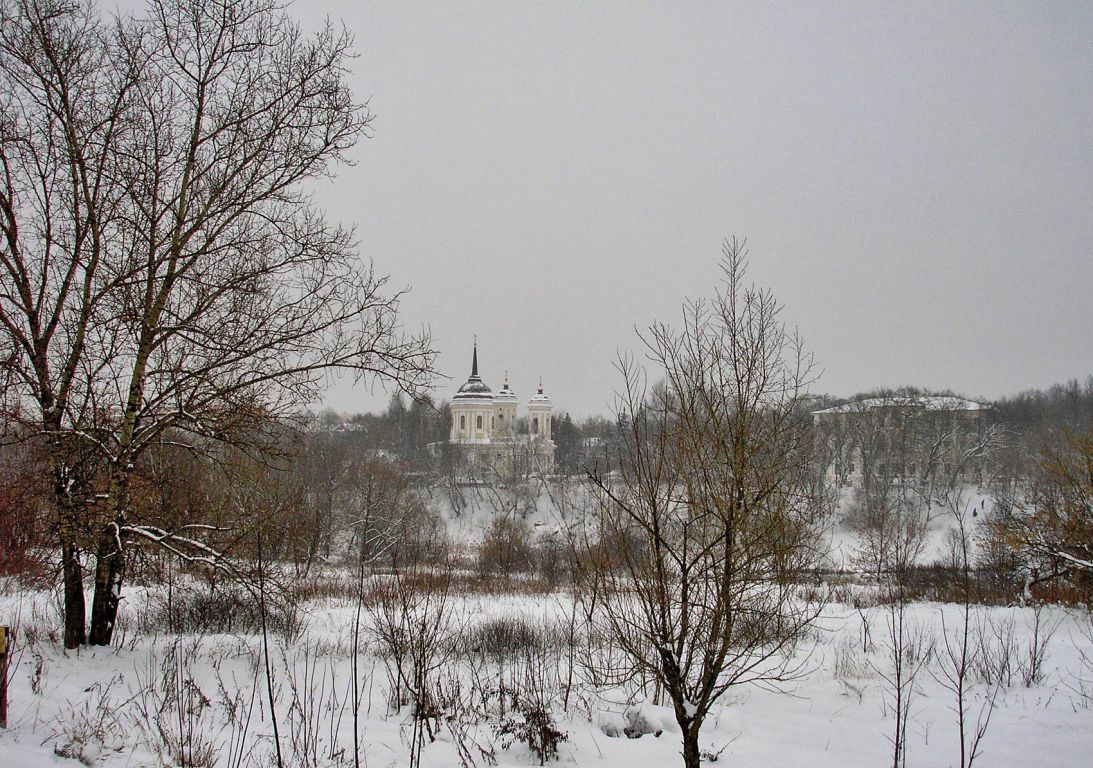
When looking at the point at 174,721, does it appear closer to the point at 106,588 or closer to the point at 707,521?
the point at 106,588

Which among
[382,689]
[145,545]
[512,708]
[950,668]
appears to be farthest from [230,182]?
[950,668]

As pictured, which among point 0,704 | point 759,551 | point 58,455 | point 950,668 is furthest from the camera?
point 950,668

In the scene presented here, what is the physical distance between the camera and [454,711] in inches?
275

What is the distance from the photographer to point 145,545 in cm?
750

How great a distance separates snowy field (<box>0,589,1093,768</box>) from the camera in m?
5.60

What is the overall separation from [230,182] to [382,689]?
610cm

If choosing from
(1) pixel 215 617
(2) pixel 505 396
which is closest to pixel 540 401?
(2) pixel 505 396

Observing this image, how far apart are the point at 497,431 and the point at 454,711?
6887cm

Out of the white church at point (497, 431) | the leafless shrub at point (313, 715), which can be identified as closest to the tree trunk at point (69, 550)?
the leafless shrub at point (313, 715)

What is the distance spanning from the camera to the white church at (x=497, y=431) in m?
62.8

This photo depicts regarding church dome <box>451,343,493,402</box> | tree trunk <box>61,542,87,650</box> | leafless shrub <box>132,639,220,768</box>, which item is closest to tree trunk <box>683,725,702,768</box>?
leafless shrub <box>132,639,220,768</box>

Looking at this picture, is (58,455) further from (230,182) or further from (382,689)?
(382,689)

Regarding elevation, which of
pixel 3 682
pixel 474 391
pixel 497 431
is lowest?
pixel 3 682

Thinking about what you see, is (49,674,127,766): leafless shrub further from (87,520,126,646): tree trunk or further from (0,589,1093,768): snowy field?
(87,520,126,646): tree trunk
